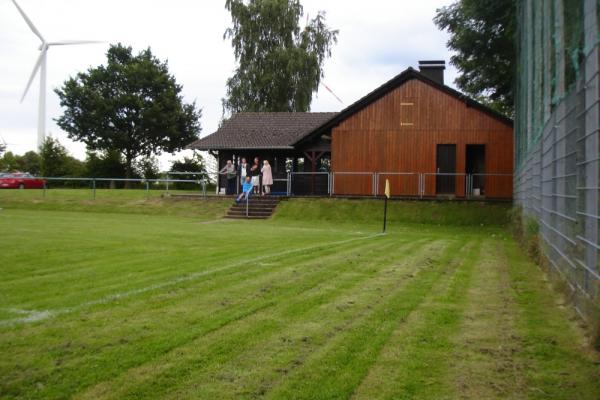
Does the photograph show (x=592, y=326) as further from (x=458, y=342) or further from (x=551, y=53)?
(x=551, y=53)

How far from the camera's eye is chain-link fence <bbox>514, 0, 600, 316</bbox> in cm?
480

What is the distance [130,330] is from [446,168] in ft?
73.6

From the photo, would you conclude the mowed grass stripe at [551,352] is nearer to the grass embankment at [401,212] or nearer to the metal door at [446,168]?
the grass embankment at [401,212]

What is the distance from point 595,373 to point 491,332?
1.09 m

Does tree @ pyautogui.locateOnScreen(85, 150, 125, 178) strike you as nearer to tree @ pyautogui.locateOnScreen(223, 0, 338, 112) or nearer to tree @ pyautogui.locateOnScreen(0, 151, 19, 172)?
tree @ pyautogui.locateOnScreen(223, 0, 338, 112)

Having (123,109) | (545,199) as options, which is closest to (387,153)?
(545,199)

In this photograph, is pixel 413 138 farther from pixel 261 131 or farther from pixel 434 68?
pixel 261 131

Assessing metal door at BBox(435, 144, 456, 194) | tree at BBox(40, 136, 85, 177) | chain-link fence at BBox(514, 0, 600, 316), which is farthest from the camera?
tree at BBox(40, 136, 85, 177)

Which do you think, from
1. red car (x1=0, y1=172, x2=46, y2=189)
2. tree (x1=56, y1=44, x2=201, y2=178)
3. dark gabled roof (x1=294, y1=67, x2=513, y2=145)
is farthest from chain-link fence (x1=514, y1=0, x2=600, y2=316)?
tree (x1=56, y1=44, x2=201, y2=178)

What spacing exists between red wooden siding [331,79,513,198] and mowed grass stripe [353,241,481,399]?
64.5 feet

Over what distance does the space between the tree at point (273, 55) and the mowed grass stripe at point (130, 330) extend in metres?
36.8

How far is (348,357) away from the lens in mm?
4094

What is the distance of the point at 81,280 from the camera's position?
6746mm

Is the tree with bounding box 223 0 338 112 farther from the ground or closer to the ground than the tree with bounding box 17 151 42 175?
farther from the ground
